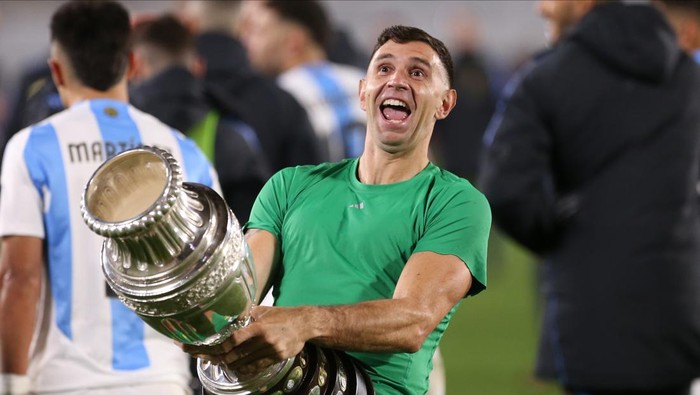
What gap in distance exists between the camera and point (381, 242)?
245 cm

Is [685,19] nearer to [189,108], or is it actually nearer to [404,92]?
[189,108]

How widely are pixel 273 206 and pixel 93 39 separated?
3.72 ft

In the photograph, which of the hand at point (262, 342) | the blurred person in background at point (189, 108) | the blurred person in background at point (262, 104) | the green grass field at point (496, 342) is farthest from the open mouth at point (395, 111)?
the green grass field at point (496, 342)

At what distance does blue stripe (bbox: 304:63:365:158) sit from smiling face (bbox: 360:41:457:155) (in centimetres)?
319

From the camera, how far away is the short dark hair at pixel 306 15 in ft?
19.3

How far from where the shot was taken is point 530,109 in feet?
13.5

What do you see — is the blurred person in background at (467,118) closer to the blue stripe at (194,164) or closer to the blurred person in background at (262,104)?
the blurred person in background at (262,104)

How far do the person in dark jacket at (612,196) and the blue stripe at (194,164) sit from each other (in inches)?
41.8

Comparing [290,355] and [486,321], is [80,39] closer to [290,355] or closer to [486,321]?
[290,355]

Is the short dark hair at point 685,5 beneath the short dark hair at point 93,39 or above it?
beneath

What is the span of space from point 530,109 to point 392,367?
184 cm

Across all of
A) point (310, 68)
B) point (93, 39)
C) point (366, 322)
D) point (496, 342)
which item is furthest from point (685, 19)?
point (496, 342)

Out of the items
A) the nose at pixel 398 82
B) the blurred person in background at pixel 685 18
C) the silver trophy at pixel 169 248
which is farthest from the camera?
the blurred person in background at pixel 685 18

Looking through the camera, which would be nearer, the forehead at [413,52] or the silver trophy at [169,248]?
the silver trophy at [169,248]
